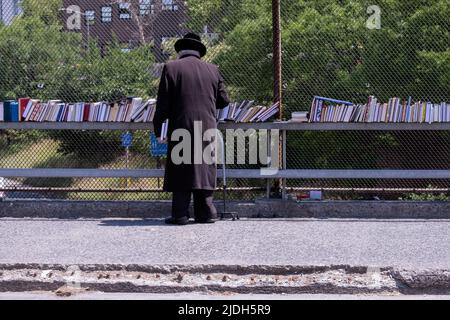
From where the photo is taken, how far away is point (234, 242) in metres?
7.66

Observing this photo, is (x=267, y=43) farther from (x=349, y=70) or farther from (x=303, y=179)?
(x=303, y=179)

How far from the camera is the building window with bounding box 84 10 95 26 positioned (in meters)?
10.6

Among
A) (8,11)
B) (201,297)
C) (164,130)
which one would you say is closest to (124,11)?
(8,11)

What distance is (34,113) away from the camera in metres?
9.30

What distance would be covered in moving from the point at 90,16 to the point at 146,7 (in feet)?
3.01

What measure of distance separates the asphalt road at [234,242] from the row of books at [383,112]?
47.6 inches

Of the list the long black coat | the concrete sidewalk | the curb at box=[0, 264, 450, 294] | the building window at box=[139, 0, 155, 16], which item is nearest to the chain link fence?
the building window at box=[139, 0, 155, 16]

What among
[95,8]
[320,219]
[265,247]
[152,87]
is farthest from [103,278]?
[95,8]

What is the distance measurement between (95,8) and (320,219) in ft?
15.0

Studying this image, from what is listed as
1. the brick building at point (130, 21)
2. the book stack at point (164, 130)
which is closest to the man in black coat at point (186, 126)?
the book stack at point (164, 130)

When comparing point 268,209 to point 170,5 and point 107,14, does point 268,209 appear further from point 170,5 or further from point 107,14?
point 107,14

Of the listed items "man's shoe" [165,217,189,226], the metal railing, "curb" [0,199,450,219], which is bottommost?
"man's shoe" [165,217,189,226]

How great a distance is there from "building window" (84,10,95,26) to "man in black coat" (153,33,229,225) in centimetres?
242

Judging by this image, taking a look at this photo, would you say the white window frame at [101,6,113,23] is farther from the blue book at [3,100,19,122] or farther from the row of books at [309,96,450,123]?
the row of books at [309,96,450,123]
